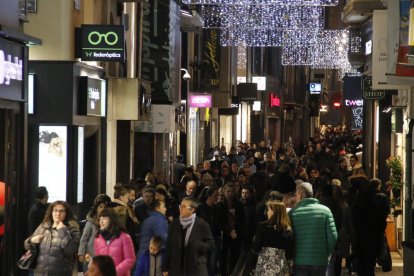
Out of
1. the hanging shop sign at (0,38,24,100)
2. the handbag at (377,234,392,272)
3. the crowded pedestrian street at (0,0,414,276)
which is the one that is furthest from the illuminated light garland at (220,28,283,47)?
the hanging shop sign at (0,38,24,100)

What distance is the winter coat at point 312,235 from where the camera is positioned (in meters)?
13.4

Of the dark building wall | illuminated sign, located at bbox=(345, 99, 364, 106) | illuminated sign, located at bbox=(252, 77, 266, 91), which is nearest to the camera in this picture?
the dark building wall

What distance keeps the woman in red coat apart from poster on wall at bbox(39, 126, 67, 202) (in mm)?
7603

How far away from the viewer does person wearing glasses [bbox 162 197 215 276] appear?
1318cm

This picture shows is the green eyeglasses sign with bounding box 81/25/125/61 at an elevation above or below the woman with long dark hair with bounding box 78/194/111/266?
above

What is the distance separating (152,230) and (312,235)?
187 centimetres

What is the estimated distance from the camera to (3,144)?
15.7 m

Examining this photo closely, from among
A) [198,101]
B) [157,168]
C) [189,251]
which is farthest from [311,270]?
[198,101]

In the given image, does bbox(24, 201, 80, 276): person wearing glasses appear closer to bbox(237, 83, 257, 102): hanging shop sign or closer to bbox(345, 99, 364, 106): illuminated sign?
bbox(345, 99, 364, 106): illuminated sign

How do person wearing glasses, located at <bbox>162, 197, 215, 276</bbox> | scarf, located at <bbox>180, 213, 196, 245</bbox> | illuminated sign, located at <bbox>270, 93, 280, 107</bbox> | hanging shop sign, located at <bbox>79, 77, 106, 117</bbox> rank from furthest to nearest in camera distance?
illuminated sign, located at <bbox>270, 93, 280, 107</bbox> → hanging shop sign, located at <bbox>79, 77, 106, 117</bbox> → scarf, located at <bbox>180, 213, 196, 245</bbox> → person wearing glasses, located at <bbox>162, 197, 215, 276</bbox>

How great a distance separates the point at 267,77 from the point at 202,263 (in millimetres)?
61561

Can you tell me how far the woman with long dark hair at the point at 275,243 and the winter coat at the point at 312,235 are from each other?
0.81 feet

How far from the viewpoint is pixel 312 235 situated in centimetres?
1338

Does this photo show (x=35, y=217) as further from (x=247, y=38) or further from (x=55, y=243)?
(x=247, y=38)
